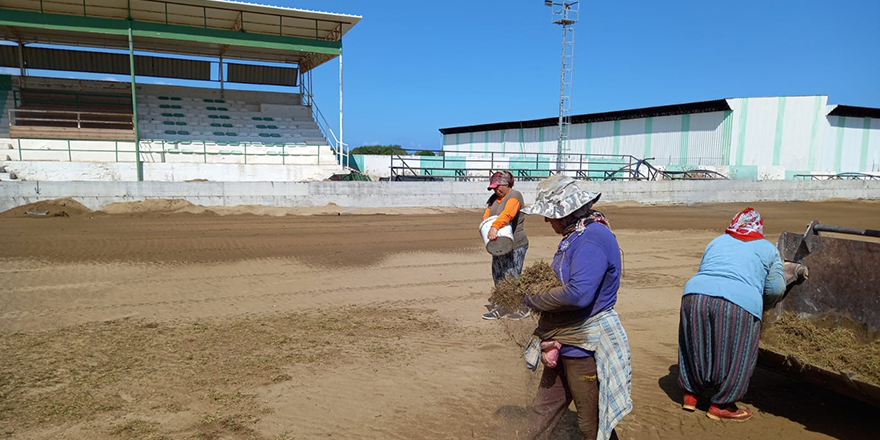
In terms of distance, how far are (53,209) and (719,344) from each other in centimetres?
1644

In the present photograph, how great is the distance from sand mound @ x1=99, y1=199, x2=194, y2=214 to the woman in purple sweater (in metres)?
15.4

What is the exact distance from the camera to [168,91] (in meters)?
27.7

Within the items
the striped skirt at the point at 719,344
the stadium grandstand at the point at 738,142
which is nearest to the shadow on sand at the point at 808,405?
the striped skirt at the point at 719,344

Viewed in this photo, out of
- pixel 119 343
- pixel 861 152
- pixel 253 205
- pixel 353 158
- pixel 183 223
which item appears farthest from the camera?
pixel 861 152

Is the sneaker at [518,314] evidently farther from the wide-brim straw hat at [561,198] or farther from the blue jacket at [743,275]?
the blue jacket at [743,275]

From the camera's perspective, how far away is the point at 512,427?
3766 millimetres

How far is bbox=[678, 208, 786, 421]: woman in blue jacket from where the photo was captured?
143 inches

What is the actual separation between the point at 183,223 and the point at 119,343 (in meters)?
9.33

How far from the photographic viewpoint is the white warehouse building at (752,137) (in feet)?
104

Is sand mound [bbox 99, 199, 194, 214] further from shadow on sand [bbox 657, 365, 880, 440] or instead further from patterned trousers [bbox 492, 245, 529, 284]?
shadow on sand [bbox 657, 365, 880, 440]

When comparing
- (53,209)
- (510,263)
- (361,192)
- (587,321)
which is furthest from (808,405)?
(53,209)

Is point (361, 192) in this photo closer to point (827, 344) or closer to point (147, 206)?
point (147, 206)

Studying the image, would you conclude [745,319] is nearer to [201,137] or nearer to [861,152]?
[201,137]

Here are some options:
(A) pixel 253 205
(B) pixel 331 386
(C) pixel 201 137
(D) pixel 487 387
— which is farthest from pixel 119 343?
(C) pixel 201 137
